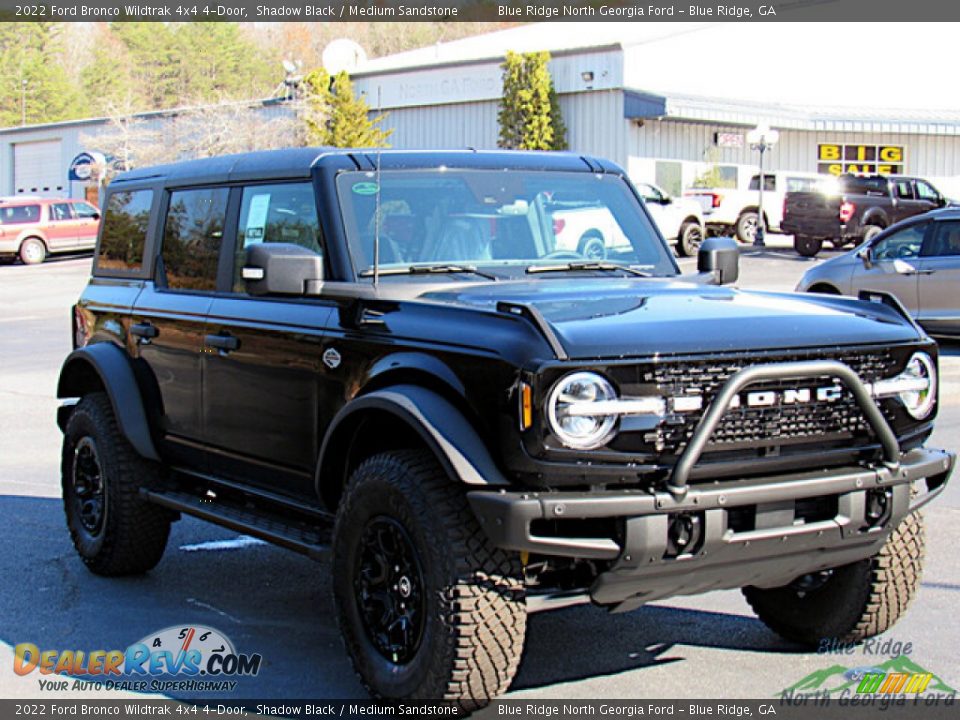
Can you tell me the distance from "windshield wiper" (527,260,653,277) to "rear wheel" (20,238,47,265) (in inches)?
1422

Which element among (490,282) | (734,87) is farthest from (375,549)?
(734,87)

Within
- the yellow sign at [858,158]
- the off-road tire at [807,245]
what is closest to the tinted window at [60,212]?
the off-road tire at [807,245]

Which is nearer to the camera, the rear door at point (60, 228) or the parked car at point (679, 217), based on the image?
the parked car at point (679, 217)

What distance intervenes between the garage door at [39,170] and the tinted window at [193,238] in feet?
175

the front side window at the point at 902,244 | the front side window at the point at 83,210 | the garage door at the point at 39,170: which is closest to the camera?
the front side window at the point at 902,244

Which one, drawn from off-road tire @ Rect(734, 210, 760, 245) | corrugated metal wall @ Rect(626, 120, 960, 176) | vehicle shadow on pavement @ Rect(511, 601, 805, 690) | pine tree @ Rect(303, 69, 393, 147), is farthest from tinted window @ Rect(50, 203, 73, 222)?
vehicle shadow on pavement @ Rect(511, 601, 805, 690)

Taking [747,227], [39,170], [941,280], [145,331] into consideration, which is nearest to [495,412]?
[145,331]

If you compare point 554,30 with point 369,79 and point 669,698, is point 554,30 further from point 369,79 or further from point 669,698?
point 669,698

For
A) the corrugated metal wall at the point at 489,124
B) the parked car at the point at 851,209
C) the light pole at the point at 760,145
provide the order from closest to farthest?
the parked car at the point at 851,209 < the light pole at the point at 760,145 < the corrugated metal wall at the point at 489,124

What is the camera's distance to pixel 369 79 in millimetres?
45281

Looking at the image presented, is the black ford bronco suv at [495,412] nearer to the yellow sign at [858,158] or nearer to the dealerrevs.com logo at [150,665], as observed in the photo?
the dealerrevs.com logo at [150,665]

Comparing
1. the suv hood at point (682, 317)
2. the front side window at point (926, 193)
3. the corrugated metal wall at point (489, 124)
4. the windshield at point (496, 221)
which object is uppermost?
the corrugated metal wall at point (489, 124)

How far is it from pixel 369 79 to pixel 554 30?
8788mm

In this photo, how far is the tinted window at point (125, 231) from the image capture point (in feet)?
23.3
